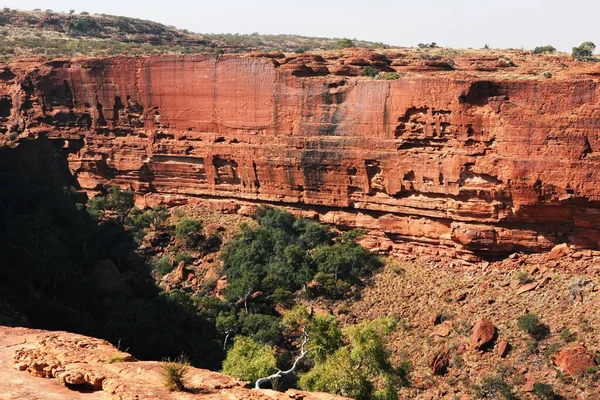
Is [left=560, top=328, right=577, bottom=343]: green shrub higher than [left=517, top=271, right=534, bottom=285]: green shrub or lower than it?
lower

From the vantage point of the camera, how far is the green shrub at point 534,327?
1004 inches

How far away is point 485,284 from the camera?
28.2 metres

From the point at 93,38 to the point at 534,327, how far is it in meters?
44.6

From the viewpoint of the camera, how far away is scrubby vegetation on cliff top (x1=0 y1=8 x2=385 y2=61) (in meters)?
49.6

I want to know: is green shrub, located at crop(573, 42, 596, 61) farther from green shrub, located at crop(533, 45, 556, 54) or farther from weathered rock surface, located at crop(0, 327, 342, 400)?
weathered rock surface, located at crop(0, 327, 342, 400)

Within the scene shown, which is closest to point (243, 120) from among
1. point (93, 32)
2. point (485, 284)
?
point (485, 284)

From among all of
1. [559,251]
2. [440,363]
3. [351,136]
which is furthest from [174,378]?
[351,136]

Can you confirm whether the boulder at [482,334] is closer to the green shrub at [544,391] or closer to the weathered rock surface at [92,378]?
the green shrub at [544,391]

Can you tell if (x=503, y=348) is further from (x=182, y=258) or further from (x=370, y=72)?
(x=182, y=258)

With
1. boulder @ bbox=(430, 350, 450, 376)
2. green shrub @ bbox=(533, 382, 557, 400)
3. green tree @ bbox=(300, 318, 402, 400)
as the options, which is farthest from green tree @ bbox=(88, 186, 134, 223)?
green shrub @ bbox=(533, 382, 557, 400)

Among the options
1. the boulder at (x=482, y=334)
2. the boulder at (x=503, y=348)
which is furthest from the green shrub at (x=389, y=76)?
the boulder at (x=503, y=348)

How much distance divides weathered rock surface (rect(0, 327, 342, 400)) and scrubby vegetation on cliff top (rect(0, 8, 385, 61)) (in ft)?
118

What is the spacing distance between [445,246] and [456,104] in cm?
542

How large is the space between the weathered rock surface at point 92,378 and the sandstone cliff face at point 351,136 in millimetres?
17925
